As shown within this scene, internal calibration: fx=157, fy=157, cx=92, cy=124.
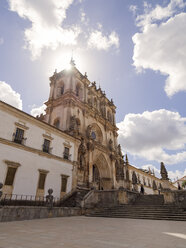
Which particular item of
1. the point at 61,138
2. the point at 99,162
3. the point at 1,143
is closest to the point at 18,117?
the point at 1,143

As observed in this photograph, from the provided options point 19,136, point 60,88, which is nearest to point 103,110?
point 60,88

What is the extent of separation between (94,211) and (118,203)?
7.99 feet

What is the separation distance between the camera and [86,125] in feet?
87.1

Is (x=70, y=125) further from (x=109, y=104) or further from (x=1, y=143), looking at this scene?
(x=109, y=104)

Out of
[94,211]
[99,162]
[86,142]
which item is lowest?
[94,211]

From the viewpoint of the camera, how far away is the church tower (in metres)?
22.8

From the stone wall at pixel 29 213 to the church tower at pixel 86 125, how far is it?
7.01m

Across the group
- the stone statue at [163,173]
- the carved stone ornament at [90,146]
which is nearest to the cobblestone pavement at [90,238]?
the stone statue at [163,173]

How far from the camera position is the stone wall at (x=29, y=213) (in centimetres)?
894

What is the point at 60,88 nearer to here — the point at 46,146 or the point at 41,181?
the point at 46,146

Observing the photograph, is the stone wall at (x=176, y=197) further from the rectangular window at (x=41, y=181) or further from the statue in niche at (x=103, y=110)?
the statue in niche at (x=103, y=110)

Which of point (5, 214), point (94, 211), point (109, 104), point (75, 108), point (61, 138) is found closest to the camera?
point (5, 214)

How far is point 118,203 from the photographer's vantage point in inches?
596

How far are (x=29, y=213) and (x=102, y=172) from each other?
18.9 m
